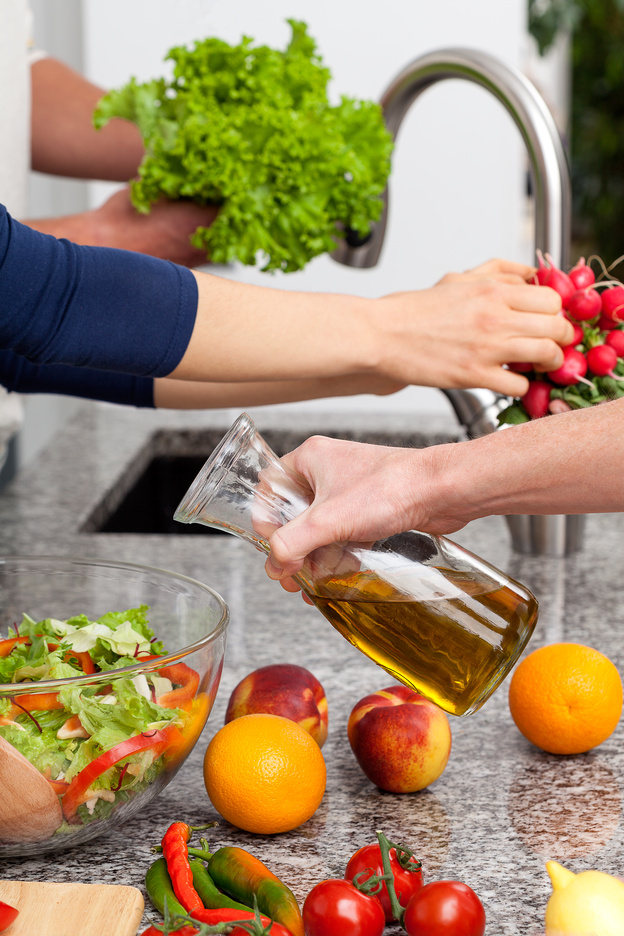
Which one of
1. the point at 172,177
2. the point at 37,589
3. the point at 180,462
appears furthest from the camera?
the point at 180,462

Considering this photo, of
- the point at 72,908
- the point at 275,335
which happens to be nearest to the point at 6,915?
the point at 72,908

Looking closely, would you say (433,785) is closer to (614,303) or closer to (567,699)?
(567,699)

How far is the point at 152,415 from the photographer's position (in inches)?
81.7

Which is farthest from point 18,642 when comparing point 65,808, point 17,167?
point 17,167

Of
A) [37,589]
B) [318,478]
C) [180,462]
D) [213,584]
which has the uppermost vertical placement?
[318,478]

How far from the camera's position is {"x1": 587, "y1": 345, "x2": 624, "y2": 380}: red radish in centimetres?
94

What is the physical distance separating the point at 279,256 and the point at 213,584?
413 mm

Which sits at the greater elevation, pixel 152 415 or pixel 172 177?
pixel 172 177

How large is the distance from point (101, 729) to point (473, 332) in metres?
0.53

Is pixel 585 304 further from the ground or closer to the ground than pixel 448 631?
further from the ground

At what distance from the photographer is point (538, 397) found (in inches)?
38.9

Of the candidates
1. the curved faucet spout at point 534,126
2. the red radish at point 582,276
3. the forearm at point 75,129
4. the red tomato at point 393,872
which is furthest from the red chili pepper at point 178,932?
the forearm at point 75,129

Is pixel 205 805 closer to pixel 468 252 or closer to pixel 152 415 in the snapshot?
pixel 152 415

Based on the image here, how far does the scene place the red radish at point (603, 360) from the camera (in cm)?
94
